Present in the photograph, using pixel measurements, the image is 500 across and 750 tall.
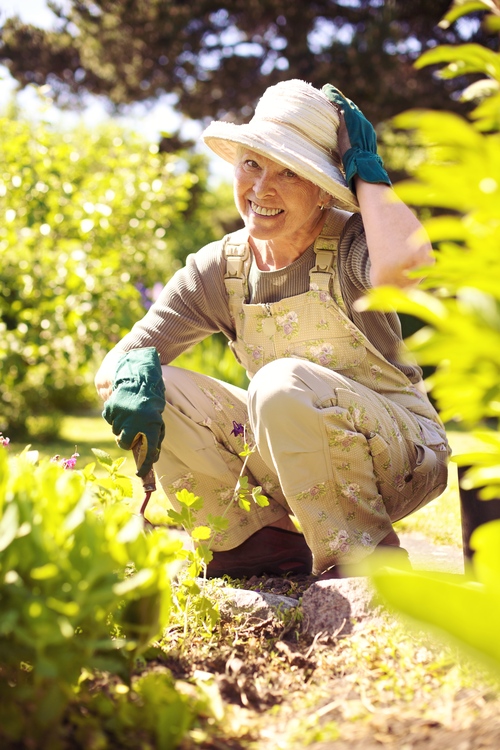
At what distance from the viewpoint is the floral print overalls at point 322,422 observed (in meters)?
2.03

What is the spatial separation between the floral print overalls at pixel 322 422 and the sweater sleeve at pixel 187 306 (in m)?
0.04

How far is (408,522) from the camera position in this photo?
3.35 meters

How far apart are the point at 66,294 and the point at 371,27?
20.3 feet

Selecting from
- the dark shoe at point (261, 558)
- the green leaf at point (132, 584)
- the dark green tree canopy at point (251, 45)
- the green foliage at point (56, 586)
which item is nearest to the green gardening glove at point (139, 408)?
the dark shoe at point (261, 558)

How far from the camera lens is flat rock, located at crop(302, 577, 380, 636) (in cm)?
174

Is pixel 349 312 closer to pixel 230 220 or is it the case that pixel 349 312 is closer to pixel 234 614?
pixel 234 614

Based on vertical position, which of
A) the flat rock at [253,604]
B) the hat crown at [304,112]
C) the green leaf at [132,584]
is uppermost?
the hat crown at [304,112]

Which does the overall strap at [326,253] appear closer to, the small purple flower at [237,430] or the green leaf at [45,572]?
the small purple flower at [237,430]

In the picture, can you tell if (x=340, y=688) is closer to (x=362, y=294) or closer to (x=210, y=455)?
(x=210, y=455)

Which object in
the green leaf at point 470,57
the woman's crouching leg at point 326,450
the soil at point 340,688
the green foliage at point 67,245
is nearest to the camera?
the green leaf at point 470,57

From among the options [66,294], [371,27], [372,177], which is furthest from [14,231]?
[371,27]

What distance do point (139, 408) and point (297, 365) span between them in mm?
419

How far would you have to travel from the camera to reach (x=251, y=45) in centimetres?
1055

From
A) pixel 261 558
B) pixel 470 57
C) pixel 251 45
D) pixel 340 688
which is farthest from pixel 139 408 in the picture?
pixel 251 45
